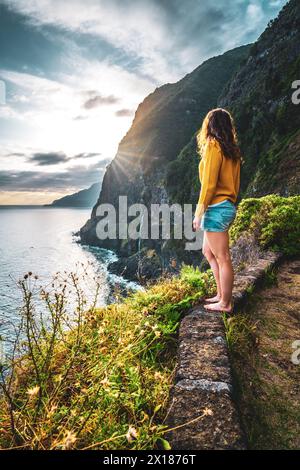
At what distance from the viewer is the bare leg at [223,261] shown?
3.57m

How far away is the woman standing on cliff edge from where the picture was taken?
11.5 ft

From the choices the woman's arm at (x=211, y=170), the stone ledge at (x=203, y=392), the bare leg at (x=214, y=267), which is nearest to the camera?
the stone ledge at (x=203, y=392)

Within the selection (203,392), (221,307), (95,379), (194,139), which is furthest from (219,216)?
(194,139)

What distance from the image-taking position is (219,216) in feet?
11.7

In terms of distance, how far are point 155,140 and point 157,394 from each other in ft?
344

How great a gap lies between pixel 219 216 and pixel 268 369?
1680 mm

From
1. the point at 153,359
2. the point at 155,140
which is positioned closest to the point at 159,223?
the point at 155,140

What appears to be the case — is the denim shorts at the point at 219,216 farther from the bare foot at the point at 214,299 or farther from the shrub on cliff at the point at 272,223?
the shrub on cliff at the point at 272,223
